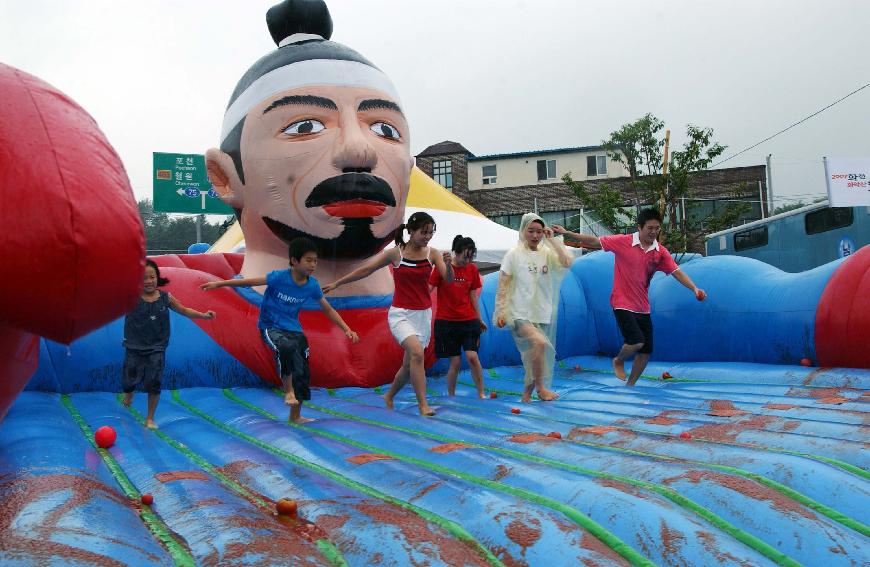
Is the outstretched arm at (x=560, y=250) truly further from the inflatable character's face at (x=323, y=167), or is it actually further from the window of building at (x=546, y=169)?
the window of building at (x=546, y=169)

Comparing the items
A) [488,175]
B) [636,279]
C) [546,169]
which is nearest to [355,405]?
[636,279]

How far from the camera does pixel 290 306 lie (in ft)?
13.7

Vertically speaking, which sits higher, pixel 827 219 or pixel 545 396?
pixel 827 219

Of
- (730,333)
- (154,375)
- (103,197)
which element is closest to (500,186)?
(730,333)

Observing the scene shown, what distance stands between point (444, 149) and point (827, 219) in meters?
20.8

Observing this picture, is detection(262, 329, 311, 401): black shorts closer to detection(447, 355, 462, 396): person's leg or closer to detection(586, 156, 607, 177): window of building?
detection(447, 355, 462, 396): person's leg

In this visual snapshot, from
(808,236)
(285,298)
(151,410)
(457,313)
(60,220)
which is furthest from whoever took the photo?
(808,236)

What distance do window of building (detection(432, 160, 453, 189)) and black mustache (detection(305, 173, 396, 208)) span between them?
2459 cm

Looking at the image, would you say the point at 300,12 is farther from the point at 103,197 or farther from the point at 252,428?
the point at 103,197

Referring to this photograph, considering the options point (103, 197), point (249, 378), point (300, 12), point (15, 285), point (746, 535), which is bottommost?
point (746, 535)

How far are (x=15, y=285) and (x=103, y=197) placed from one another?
8.1 inches

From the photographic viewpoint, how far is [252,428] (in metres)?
3.73

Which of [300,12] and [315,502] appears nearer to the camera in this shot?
[315,502]

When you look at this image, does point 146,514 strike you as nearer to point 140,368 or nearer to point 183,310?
point 140,368
